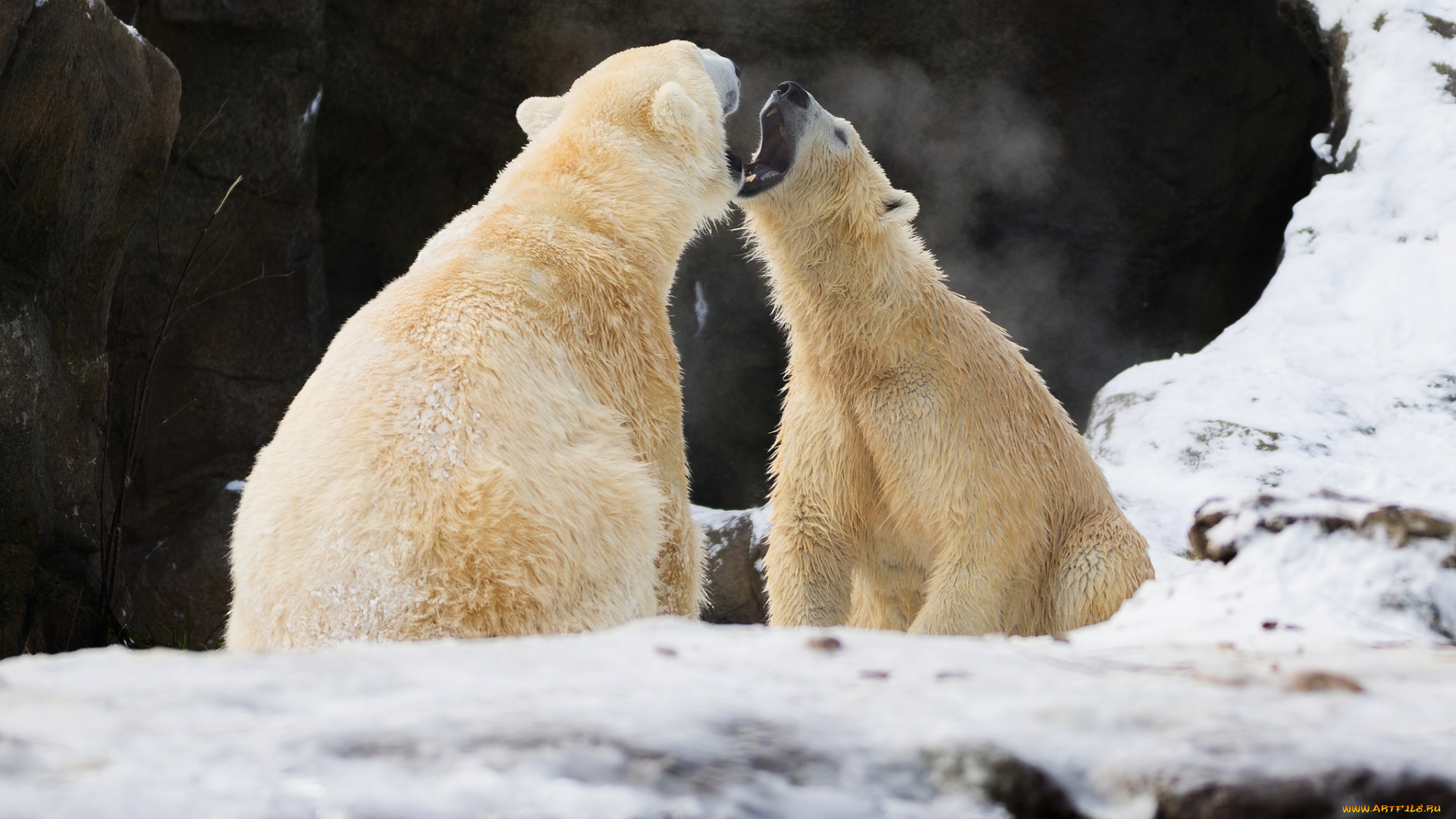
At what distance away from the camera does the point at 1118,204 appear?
28.8ft

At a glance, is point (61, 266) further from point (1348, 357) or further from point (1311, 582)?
point (1348, 357)

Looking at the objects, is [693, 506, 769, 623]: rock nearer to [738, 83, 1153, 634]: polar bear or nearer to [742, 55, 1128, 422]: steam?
[738, 83, 1153, 634]: polar bear

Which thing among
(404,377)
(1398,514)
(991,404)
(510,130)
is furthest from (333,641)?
(510,130)

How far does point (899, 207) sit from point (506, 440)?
6.17 feet

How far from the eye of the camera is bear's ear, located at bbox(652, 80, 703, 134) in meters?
3.15

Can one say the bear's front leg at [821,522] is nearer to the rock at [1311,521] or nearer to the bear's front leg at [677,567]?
the bear's front leg at [677,567]

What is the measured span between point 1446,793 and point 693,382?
26.1ft

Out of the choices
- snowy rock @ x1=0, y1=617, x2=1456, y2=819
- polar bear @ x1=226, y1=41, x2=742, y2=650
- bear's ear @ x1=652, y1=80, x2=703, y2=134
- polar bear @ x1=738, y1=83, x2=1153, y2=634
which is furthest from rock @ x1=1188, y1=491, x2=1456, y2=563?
bear's ear @ x1=652, y1=80, x2=703, y2=134

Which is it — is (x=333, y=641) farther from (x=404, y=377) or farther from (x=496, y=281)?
(x=496, y=281)

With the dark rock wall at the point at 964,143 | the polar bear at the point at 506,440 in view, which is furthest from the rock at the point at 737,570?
the polar bear at the point at 506,440

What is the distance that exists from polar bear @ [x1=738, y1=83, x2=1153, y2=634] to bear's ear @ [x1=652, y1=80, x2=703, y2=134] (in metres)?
0.57

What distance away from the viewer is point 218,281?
7.03m

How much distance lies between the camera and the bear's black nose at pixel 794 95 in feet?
12.4

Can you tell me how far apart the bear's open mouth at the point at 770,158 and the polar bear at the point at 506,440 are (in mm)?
564
